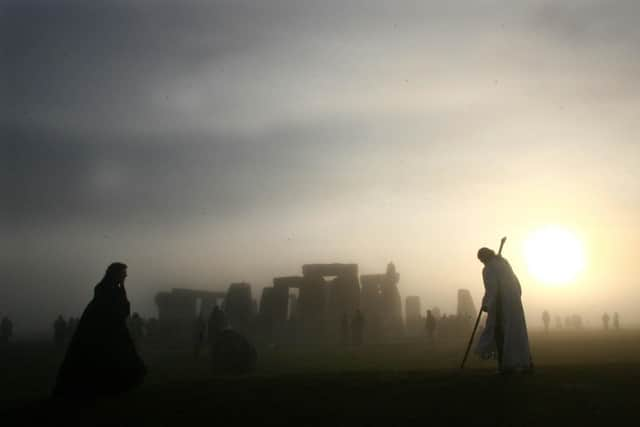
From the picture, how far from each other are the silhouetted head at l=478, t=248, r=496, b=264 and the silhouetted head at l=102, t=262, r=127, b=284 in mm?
5389

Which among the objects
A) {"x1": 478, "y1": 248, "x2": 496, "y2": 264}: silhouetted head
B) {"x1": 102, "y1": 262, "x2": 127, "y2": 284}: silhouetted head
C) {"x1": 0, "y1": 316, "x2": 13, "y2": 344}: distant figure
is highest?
{"x1": 478, "y1": 248, "x2": 496, "y2": 264}: silhouetted head

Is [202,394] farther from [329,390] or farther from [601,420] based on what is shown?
[601,420]

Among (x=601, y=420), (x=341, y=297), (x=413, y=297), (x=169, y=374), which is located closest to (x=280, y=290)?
(x=341, y=297)

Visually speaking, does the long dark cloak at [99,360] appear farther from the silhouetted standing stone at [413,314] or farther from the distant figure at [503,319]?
the silhouetted standing stone at [413,314]

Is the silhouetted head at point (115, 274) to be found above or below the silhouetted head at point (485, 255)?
below

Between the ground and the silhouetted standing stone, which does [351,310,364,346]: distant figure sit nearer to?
the silhouetted standing stone

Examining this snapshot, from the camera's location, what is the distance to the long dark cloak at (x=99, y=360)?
738 centimetres

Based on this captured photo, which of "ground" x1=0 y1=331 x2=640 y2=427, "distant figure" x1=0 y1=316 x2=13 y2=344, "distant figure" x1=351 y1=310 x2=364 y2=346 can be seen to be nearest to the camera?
"ground" x1=0 y1=331 x2=640 y2=427

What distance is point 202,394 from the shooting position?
726cm

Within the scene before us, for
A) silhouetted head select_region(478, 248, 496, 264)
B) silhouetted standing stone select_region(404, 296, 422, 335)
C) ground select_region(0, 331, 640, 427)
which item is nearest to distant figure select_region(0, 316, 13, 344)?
silhouetted standing stone select_region(404, 296, 422, 335)

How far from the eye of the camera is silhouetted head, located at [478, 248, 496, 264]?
27.1 feet

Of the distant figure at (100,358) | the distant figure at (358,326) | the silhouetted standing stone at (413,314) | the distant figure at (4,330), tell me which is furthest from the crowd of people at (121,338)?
the silhouetted standing stone at (413,314)

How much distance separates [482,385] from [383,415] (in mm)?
1555

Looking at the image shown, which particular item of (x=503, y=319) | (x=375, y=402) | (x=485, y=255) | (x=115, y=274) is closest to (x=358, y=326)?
(x=485, y=255)
